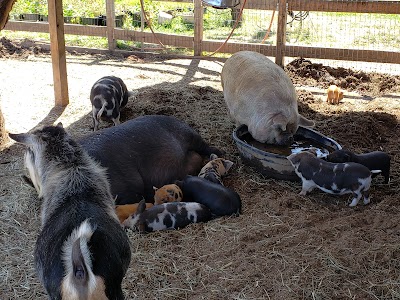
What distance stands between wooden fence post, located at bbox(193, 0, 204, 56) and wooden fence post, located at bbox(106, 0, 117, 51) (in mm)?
1868

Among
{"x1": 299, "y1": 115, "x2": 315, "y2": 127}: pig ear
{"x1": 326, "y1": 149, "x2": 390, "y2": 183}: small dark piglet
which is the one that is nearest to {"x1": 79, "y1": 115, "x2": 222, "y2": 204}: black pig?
{"x1": 299, "y1": 115, "x2": 315, "y2": 127}: pig ear

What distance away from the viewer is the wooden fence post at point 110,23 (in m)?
11.0

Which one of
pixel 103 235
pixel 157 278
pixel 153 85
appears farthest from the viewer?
pixel 153 85

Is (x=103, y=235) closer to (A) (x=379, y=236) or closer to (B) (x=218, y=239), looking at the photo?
(B) (x=218, y=239)

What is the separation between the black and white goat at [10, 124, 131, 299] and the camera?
7.75 feet

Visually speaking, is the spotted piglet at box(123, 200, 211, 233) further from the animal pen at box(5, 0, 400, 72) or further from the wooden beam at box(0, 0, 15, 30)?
the animal pen at box(5, 0, 400, 72)

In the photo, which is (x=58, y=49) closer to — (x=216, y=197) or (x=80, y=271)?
(x=216, y=197)

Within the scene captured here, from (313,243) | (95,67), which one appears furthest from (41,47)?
(313,243)

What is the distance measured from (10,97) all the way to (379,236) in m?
6.09

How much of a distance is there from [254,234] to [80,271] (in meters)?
2.16

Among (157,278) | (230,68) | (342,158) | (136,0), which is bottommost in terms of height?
(157,278)

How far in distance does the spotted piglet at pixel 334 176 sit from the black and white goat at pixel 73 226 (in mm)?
2282

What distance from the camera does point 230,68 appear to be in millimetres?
7156

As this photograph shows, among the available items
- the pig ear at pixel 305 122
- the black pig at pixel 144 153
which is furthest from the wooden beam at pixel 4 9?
the pig ear at pixel 305 122
